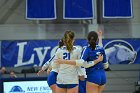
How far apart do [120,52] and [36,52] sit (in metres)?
3.39

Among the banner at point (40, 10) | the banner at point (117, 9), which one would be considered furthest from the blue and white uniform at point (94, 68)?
the banner at point (117, 9)

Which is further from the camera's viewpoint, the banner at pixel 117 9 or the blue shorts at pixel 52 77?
the banner at pixel 117 9

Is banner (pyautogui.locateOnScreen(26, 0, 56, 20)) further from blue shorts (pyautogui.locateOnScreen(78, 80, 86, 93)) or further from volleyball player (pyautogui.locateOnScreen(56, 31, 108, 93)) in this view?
volleyball player (pyautogui.locateOnScreen(56, 31, 108, 93))

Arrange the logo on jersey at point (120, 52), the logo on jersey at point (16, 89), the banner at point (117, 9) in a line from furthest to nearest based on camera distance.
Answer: the logo on jersey at point (120, 52) → the banner at point (117, 9) → the logo on jersey at point (16, 89)

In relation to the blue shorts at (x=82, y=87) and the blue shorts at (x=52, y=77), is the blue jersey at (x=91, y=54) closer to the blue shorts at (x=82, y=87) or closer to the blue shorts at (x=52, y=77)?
the blue shorts at (x=82, y=87)

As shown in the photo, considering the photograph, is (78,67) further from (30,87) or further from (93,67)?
(30,87)

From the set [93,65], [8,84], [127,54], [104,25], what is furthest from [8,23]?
[93,65]

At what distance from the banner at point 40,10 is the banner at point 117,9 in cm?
205

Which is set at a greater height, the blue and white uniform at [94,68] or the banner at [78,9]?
the banner at [78,9]

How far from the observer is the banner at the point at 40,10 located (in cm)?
1518

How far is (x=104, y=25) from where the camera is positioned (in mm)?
16297

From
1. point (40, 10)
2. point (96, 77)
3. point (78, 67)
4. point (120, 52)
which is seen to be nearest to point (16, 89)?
point (78, 67)

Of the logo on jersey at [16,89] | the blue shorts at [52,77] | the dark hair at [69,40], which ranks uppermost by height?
the dark hair at [69,40]

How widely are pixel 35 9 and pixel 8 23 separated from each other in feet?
4.80
